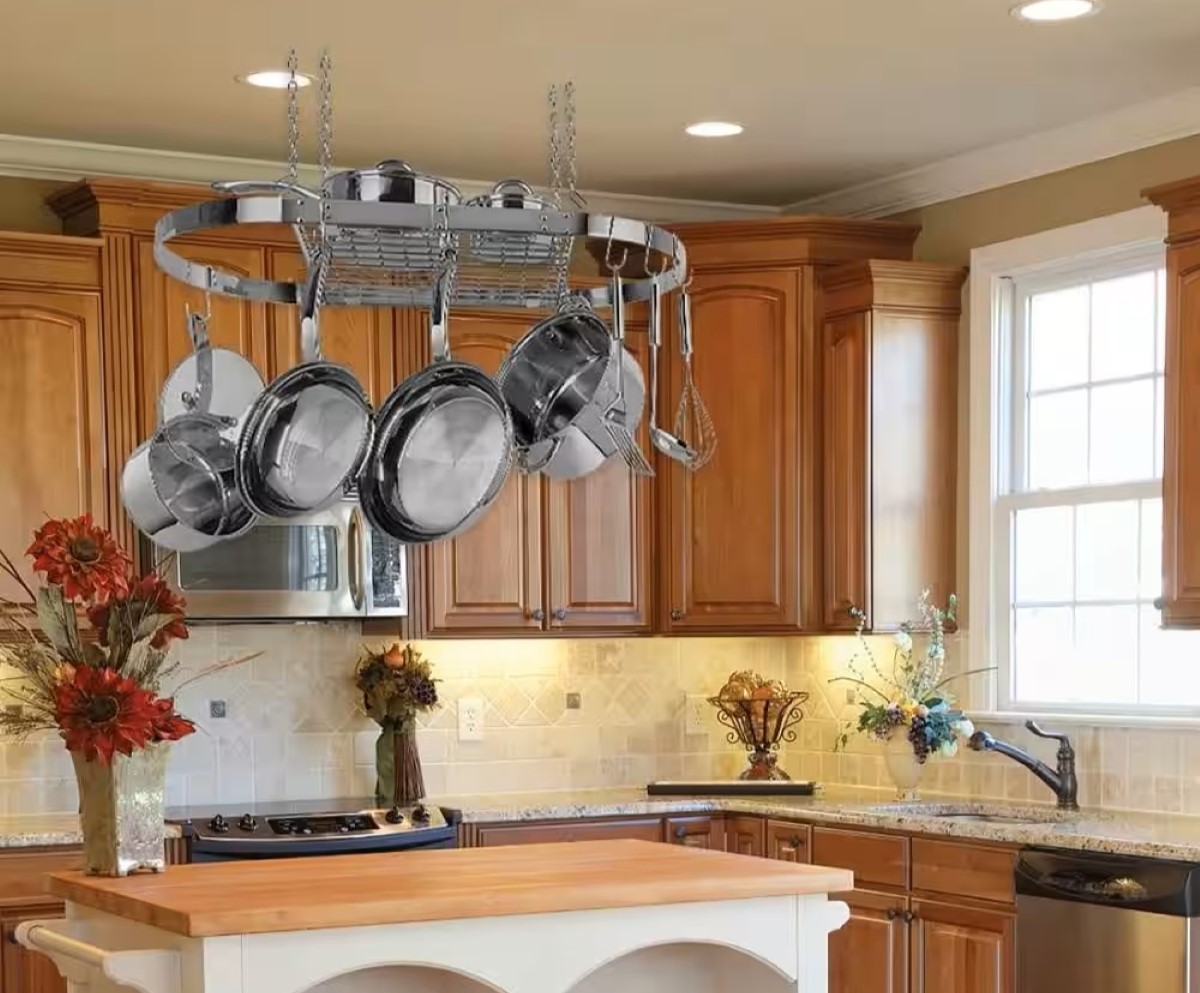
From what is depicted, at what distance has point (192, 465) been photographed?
3316mm

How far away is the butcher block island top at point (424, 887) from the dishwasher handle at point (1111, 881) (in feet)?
3.64

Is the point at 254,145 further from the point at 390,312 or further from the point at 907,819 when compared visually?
the point at 907,819

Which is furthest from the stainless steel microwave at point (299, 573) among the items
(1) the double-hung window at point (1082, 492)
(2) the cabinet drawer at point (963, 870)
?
(1) the double-hung window at point (1082, 492)

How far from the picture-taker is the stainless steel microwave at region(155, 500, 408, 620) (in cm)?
527

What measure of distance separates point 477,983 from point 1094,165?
296 cm

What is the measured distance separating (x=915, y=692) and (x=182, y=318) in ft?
7.55

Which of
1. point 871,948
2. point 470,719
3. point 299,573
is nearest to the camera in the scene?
point 871,948

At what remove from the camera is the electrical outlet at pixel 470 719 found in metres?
5.97

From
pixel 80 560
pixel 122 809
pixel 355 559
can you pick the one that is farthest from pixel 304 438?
pixel 355 559

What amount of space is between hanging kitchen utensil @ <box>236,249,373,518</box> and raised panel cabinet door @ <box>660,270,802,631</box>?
9.42ft

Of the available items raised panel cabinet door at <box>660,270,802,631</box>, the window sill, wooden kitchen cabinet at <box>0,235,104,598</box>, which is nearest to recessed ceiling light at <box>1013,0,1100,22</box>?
raised panel cabinet door at <box>660,270,802,631</box>

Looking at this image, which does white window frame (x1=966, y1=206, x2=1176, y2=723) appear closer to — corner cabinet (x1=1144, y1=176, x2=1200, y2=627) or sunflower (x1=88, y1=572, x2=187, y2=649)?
corner cabinet (x1=1144, y1=176, x2=1200, y2=627)

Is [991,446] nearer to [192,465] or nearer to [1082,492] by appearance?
[1082,492]

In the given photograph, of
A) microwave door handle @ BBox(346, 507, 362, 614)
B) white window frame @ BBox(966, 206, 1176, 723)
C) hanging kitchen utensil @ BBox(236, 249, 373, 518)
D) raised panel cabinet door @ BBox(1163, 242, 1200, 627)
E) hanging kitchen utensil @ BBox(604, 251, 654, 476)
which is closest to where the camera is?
hanging kitchen utensil @ BBox(236, 249, 373, 518)
